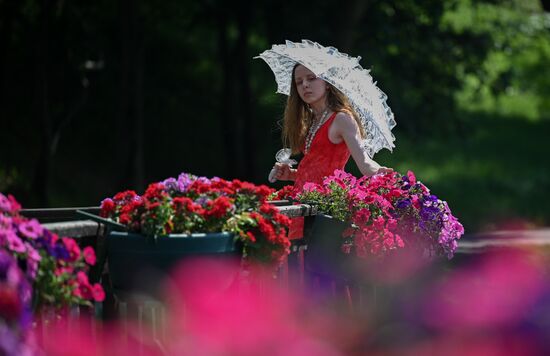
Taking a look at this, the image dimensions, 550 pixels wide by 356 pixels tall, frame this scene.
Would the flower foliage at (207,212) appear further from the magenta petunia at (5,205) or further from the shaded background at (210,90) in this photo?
the shaded background at (210,90)

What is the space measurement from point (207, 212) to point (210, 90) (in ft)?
81.4

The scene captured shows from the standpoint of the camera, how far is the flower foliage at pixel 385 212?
5.74 meters

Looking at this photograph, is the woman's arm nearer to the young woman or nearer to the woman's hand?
the young woman

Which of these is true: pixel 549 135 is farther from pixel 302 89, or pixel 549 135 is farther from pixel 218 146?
pixel 302 89

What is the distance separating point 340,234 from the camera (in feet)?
18.9

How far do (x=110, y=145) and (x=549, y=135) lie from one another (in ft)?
44.0

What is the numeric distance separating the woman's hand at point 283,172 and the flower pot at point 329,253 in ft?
3.71

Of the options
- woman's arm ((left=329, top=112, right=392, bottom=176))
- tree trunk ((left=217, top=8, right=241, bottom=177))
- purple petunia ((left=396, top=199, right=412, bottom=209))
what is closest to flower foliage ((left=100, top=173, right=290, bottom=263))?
purple petunia ((left=396, top=199, right=412, bottom=209))

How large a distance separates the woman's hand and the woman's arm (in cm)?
36

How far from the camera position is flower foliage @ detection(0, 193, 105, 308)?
3.84 metres

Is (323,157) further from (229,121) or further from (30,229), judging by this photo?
(229,121)

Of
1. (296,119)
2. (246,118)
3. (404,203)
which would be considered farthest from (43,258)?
(246,118)

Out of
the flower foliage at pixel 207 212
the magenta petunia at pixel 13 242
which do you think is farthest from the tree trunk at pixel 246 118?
the magenta petunia at pixel 13 242

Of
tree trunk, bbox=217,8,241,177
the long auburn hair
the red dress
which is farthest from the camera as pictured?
tree trunk, bbox=217,8,241,177
